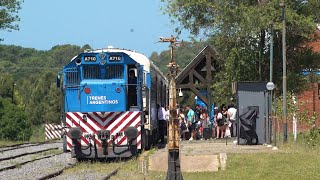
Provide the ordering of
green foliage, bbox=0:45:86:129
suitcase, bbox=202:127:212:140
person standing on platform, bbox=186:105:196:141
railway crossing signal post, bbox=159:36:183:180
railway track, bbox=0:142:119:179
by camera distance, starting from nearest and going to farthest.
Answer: railway crossing signal post, bbox=159:36:183:180
railway track, bbox=0:142:119:179
suitcase, bbox=202:127:212:140
person standing on platform, bbox=186:105:196:141
green foliage, bbox=0:45:86:129

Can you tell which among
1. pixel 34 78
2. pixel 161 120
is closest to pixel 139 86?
pixel 161 120

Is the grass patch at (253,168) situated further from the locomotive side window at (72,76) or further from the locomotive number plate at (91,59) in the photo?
the locomotive number plate at (91,59)

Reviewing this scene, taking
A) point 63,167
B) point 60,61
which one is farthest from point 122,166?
point 60,61

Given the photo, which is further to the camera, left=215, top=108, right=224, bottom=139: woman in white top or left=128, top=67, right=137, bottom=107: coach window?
left=215, top=108, right=224, bottom=139: woman in white top

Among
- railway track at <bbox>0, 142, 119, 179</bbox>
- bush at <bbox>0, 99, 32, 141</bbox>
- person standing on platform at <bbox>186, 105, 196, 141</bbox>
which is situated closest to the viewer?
railway track at <bbox>0, 142, 119, 179</bbox>

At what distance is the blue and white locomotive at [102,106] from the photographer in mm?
22672

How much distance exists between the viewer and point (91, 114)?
22656 millimetres

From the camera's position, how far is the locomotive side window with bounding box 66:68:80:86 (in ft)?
75.3

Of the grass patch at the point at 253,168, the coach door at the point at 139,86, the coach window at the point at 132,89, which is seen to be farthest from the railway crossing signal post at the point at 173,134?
the coach window at the point at 132,89

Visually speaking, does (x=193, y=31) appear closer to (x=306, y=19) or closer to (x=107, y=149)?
(x=306, y=19)

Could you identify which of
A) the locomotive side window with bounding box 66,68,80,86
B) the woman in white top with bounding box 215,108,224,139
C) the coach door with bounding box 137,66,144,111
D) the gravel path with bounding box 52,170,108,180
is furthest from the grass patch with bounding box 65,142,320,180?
the woman in white top with bounding box 215,108,224,139

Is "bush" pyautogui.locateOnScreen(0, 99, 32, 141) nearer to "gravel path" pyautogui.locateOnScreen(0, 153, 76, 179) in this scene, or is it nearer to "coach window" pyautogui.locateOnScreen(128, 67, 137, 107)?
"gravel path" pyautogui.locateOnScreen(0, 153, 76, 179)

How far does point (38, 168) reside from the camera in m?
21.3

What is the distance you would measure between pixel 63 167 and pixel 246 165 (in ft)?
20.1
